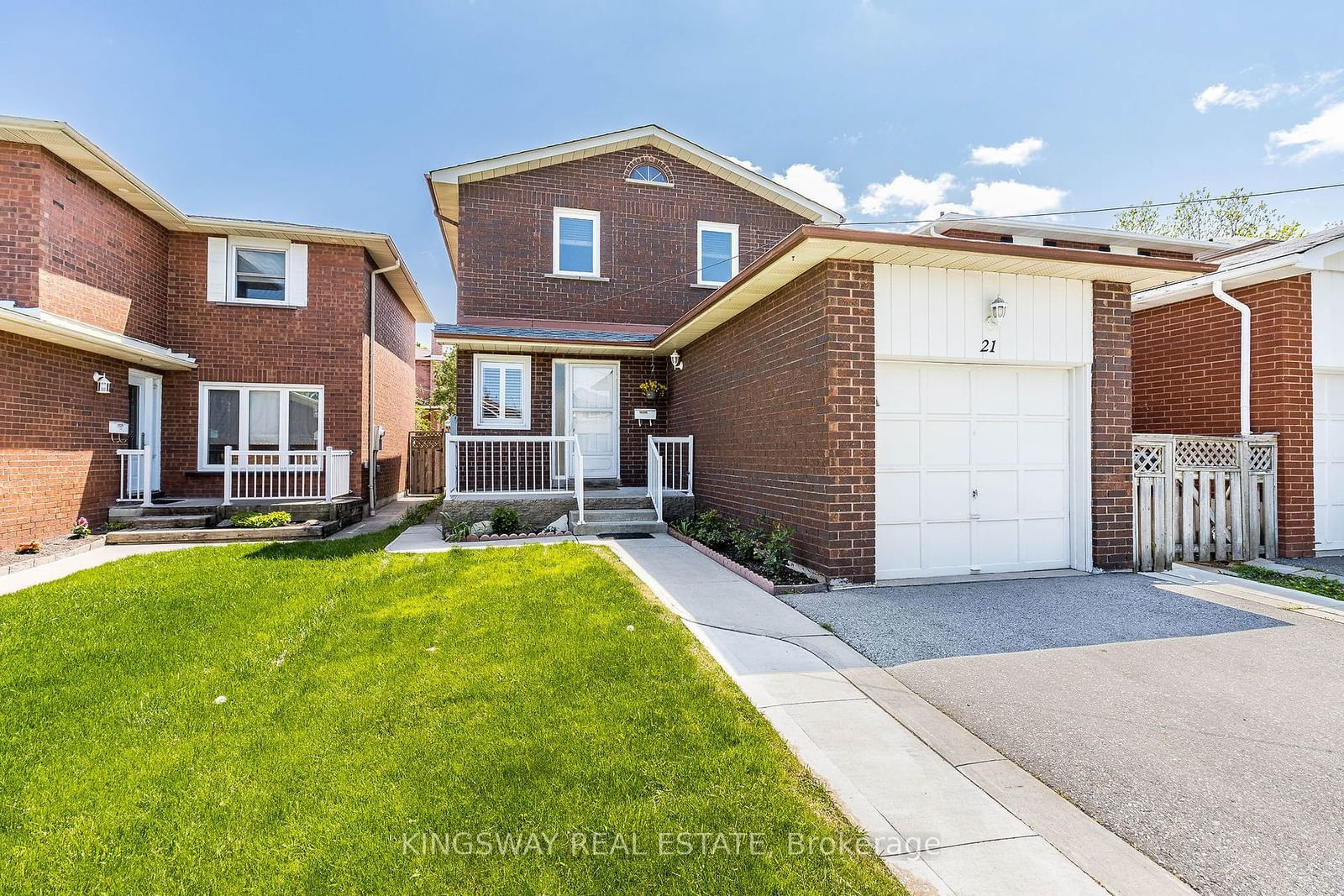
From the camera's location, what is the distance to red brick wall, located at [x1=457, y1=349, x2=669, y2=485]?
1162 cm

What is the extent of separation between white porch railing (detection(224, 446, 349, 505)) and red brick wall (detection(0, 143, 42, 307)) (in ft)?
11.6

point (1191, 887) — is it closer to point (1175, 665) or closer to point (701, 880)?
point (701, 880)

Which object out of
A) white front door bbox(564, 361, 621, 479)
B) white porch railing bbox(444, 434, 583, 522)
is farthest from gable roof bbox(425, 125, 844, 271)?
white porch railing bbox(444, 434, 583, 522)

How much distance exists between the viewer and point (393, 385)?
15609 mm

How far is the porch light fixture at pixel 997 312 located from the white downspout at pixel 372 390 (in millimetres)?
11778

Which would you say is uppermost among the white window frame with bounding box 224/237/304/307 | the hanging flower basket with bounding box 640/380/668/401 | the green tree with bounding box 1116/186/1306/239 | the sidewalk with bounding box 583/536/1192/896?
the green tree with bounding box 1116/186/1306/239

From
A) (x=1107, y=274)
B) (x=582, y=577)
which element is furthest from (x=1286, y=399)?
(x=582, y=577)

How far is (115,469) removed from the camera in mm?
10086

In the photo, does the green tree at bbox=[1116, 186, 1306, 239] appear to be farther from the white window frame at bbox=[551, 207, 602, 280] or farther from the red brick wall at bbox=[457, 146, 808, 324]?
the white window frame at bbox=[551, 207, 602, 280]

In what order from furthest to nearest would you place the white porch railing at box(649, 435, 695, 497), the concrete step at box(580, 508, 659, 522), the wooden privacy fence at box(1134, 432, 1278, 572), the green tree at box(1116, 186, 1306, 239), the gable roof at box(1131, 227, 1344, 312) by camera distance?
the green tree at box(1116, 186, 1306, 239)
the white porch railing at box(649, 435, 695, 497)
the concrete step at box(580, 508, 659, 522)
the gable roof at box(1131, 227, 1344, 312)
the wooden privacy fence at box(1134, 432, 1278, 572)

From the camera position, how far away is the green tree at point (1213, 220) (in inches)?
976

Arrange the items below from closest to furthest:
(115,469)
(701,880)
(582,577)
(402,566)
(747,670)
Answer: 1. (701,880)
2. (747,670)
3. (582,577)
4. (402,566)
5. (115,469)

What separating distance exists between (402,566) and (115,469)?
7298mm

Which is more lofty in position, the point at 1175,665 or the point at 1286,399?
the point at 1286,399
